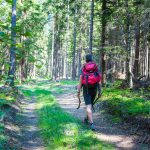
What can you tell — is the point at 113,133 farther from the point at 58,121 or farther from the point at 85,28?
the point at 85,28

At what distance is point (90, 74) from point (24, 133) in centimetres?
277

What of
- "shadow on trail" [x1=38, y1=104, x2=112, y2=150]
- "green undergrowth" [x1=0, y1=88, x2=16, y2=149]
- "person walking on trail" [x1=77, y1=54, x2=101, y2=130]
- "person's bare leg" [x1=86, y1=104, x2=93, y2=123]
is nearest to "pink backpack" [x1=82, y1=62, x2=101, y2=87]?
"person walking on trail" [x1=77, y1=54, x2=101, y2=130]

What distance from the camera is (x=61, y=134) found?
8.59 meters

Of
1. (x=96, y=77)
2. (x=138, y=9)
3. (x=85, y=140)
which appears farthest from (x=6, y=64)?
(x=138, y=9)

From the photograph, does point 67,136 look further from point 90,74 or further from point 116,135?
point 90,74

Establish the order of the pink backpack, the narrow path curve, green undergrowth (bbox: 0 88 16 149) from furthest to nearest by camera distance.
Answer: the pink backpack → the narrow path curve → green undergrowth (bbox: 0 88 16 149)

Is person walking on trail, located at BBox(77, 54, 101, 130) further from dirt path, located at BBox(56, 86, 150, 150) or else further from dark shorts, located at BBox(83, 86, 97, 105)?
dirt path, located at BBox(56, 86, 150, 150)

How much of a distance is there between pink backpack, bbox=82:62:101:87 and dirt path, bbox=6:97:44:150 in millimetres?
2234

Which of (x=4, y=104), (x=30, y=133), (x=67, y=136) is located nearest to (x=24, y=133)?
(x=30, y=133)

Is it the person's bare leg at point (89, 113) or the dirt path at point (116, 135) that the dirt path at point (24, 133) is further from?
the dirt path at point (116, 135)

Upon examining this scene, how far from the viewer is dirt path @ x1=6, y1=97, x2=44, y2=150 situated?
8.16 meters

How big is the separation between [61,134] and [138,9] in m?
13.1

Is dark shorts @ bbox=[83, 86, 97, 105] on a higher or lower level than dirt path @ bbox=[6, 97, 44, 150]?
higher

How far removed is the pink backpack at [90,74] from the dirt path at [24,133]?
2234 millimetres
